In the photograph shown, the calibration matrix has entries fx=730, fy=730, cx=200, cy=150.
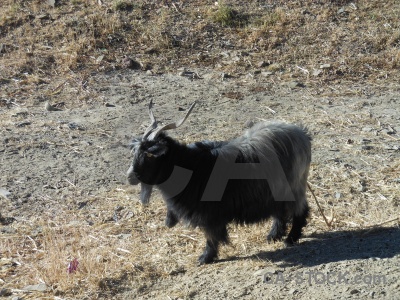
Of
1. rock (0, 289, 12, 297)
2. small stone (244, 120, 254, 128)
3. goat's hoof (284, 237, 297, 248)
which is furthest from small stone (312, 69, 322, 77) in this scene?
rock (0, 289, 12, 297)

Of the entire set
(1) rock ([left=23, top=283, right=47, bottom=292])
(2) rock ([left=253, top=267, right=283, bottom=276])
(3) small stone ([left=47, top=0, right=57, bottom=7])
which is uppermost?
(3) small stone ([left=47, top=0, right=57, bottom=7])

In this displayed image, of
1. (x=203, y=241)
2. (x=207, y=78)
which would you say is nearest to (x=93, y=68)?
(x=207, y=78)

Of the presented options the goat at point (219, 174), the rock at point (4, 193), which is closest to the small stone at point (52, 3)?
the rock at point (4, 193)

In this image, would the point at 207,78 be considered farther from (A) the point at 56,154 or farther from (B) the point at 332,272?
(B) the point at 332,272

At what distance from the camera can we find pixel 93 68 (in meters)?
11.6

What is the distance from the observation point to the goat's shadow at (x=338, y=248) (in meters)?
6.20

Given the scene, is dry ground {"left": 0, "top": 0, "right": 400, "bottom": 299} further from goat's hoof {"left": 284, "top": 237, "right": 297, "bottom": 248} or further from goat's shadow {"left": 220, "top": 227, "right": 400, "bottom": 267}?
goat's hoof {"left": 284, "top": 237, "right": 297, "bottom": 248}

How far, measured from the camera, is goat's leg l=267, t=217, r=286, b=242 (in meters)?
6.75

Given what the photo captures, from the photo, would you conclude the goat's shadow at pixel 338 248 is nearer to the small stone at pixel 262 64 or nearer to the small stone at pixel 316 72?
the small stone at pixel 316 72

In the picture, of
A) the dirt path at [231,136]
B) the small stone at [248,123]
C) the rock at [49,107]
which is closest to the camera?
the dirt path at [231,136]

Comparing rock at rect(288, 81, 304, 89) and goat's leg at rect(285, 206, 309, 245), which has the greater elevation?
goat's leg at rect(285, 206, 309, 245)

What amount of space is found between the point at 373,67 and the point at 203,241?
242 inches

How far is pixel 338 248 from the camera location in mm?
6438

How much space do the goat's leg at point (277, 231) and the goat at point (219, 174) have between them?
336mm
